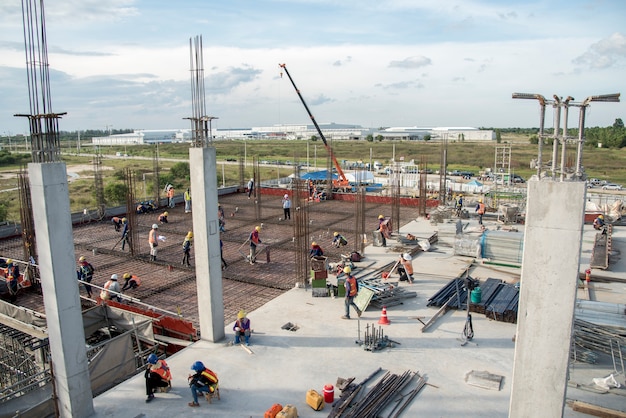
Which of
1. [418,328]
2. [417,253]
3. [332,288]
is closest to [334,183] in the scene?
[417,253]

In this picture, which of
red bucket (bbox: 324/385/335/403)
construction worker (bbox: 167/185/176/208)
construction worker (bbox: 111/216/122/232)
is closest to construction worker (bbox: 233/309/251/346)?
red bucket (bbox: 324/385/335/403)

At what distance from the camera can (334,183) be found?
35.6m

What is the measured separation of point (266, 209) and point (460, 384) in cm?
2020

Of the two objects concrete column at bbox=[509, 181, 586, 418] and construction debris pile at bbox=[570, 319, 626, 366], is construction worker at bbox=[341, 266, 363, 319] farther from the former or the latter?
concrete column at bbox=[509, 181, 586, 418]

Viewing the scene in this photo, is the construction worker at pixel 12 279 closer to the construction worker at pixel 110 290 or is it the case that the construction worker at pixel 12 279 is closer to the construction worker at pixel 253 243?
the construction worker at pixel 110 290

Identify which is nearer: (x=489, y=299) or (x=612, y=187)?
(x=489, y=299)

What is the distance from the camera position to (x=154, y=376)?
8.38 metres

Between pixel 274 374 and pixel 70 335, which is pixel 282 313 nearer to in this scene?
pixel 274 374

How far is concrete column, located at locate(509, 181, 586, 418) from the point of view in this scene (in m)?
5.57

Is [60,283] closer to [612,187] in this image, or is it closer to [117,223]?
[117,223]

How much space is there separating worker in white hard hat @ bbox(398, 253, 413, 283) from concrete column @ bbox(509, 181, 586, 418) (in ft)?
27.6

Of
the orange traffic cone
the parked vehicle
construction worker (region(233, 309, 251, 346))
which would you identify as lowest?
the parked vehicle

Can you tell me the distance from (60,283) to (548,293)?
6.97 metres

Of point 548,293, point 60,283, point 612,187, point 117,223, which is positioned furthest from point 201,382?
point 612,187
